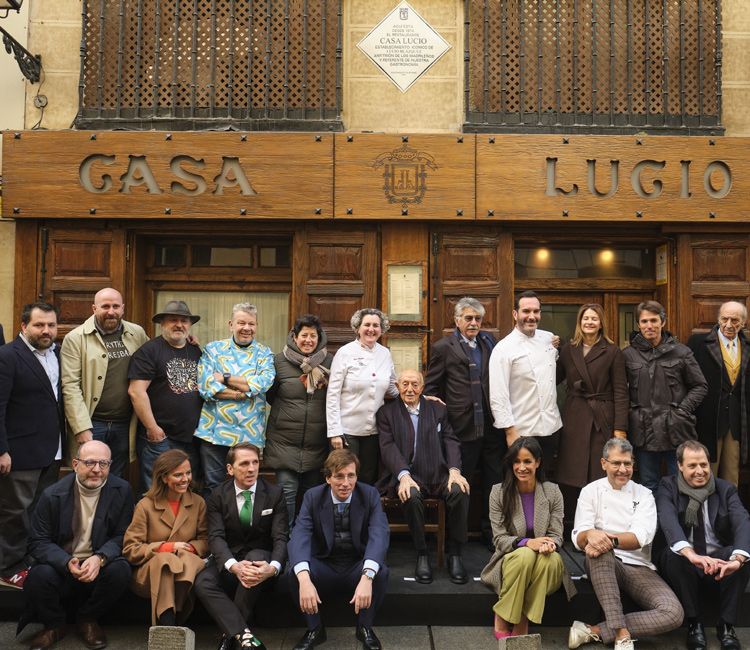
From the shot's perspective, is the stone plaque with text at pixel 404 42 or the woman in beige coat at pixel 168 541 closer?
the woman in beige coat at pixel 168 541

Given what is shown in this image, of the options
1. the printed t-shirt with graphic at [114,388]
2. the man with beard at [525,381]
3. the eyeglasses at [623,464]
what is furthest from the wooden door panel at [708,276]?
the printed t-shirt with graphic at [114,388]

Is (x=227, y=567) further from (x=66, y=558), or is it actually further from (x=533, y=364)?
(x=533, y=364)

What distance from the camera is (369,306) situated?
20.8 ft

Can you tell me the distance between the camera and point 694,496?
4641 millimetres

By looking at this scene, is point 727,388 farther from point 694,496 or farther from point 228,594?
point 228,594

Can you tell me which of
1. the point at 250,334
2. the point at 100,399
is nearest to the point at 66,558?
the point at 100,399

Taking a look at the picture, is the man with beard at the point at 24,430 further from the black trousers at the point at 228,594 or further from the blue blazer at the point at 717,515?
the blue blazer at the point at 717,515

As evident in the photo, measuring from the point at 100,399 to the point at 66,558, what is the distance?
1.29 meters

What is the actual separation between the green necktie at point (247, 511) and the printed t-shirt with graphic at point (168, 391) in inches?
34.8

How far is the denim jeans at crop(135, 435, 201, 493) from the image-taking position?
17.1 feet

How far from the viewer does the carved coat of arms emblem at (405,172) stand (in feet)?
20.5

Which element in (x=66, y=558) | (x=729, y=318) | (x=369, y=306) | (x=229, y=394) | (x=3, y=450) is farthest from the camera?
(x=369, y=306)

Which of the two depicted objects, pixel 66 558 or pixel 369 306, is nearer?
pixel 66 558

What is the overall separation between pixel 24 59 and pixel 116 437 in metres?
3.57
